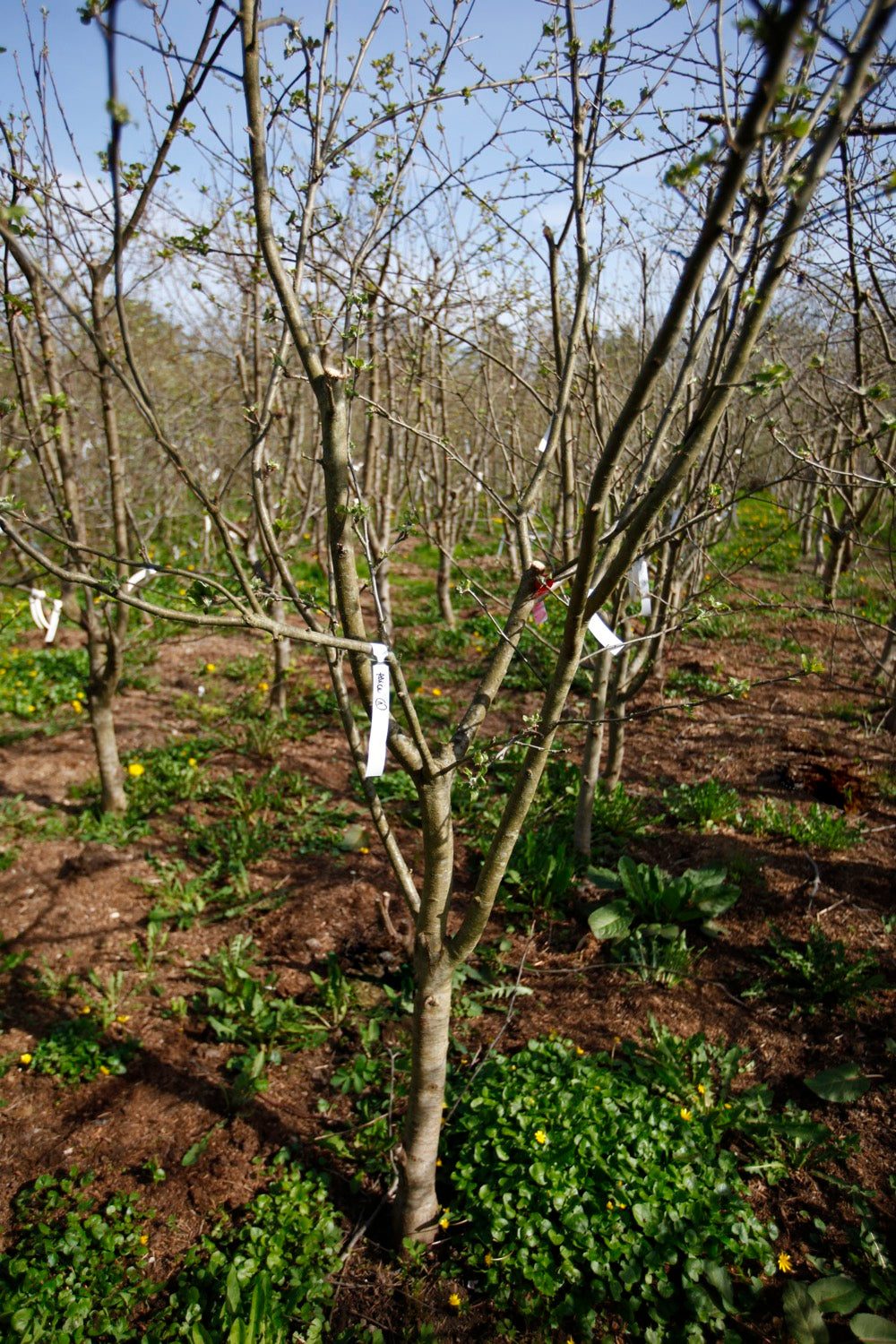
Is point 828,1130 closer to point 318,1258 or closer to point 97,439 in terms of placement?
point 318,1258

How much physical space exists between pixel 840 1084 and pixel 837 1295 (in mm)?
660

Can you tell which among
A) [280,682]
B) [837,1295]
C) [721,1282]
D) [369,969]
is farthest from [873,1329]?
[280,682]

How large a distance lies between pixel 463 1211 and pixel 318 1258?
0.43 m

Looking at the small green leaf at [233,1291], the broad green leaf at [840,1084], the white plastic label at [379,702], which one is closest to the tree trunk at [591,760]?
the broad green leaf at [840,1084]

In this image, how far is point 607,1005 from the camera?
301 centimetres

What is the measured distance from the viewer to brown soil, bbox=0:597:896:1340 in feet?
7.73

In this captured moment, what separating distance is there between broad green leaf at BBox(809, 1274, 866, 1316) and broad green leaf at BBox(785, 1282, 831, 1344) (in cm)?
3

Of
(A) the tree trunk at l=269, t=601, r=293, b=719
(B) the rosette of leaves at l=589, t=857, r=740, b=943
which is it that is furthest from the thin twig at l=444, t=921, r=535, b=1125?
(A) the tree trunk at l=269, t=601, r=293, b=719

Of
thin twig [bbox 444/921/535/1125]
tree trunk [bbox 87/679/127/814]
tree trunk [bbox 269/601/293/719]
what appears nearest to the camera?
thin twig [bbox 444/921/535/1125]

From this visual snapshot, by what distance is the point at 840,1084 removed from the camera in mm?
2533

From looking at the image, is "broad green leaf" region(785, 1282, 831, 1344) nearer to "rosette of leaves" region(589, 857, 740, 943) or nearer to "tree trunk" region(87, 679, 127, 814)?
"rosette of leaves" region(589, 857, 740, 943)

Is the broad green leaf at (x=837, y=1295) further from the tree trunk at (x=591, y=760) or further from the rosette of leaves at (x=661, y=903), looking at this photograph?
the tree trunk at (x=591, y=760)

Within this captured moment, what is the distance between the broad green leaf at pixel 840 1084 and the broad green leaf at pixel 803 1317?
0.63m

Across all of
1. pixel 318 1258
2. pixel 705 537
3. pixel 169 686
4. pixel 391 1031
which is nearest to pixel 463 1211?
pixel 318 1258
